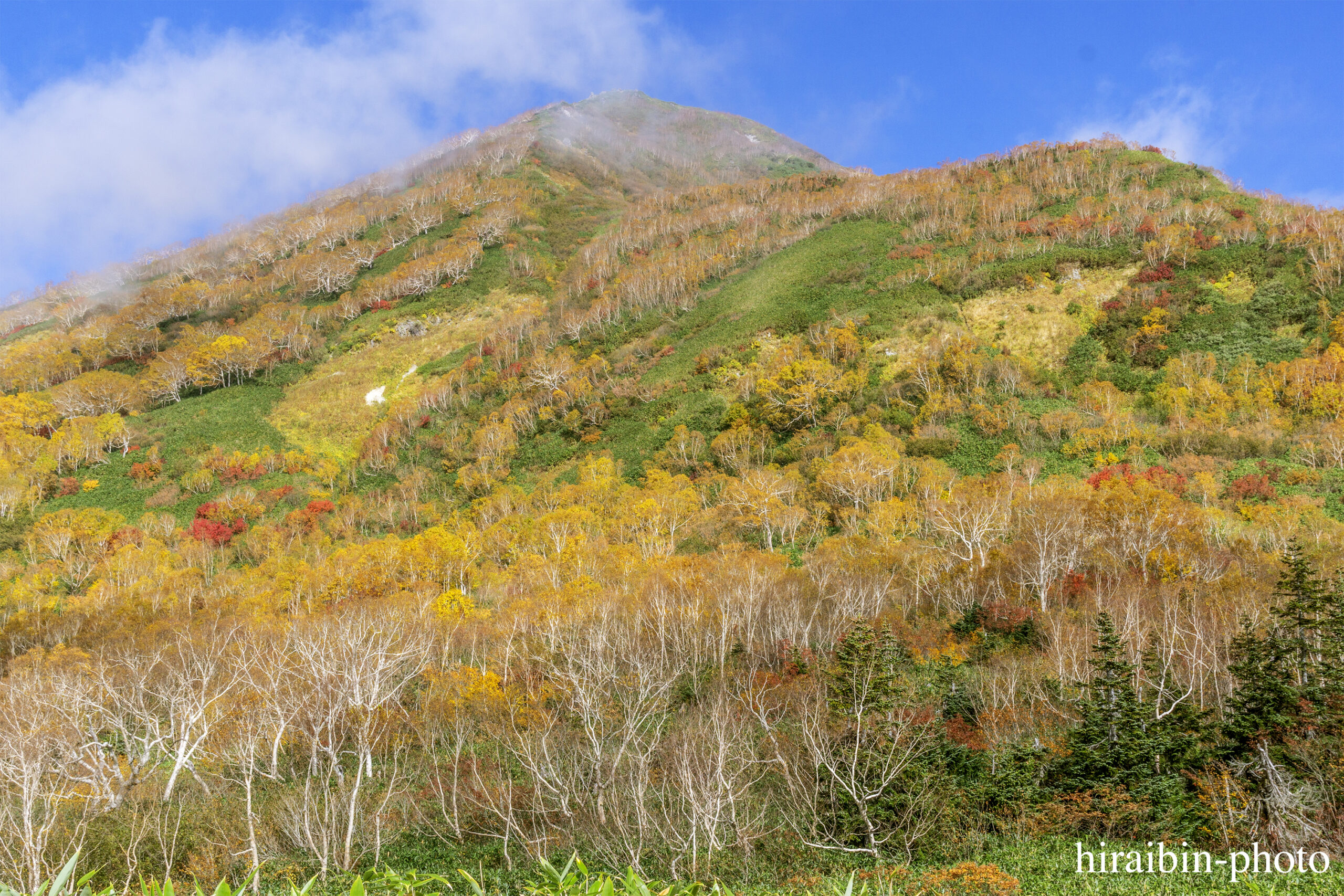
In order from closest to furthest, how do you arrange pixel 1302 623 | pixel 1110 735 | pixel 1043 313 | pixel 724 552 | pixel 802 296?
pixel 1110 735 → pixel 1302 623 → pixel 724 552 → pixel 1043 313 → pixel 802 296

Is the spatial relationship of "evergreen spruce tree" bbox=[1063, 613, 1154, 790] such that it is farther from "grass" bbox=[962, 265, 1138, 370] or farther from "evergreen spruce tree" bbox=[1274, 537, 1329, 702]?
"grass" bbox=[962, 265, 1138, 370]

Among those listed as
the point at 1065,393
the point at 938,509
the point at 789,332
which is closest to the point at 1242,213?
the point at 1065,393

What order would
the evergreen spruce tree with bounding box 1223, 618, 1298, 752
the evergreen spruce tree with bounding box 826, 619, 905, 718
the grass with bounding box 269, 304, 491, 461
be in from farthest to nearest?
1. the grass with bounding box 269, 304, 491, 461
2. the evergreen spruce tree with bounding box 826, 619, 905, 718
3. the evergreen spruce tree with bounding box 1223, 618, 1298, 752

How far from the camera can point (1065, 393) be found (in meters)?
63.9

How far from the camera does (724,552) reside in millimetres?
47844

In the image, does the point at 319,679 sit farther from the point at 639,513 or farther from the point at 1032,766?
the point at 639,513

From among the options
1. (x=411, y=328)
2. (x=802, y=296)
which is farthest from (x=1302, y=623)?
(x=411, y=328)

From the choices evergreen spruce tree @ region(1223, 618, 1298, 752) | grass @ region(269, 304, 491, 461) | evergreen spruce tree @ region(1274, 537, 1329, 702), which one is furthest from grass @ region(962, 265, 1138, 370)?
grass @ region(269, 304, 491, 461)

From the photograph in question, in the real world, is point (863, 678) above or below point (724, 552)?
below

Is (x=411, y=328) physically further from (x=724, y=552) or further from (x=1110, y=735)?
(x=1110, y=735)

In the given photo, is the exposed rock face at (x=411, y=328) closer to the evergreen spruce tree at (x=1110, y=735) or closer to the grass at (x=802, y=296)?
the grass at (x=802, y=296)

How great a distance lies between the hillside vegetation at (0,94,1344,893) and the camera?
71.1 ft

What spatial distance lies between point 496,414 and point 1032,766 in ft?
251

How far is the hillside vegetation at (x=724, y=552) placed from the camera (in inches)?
853
